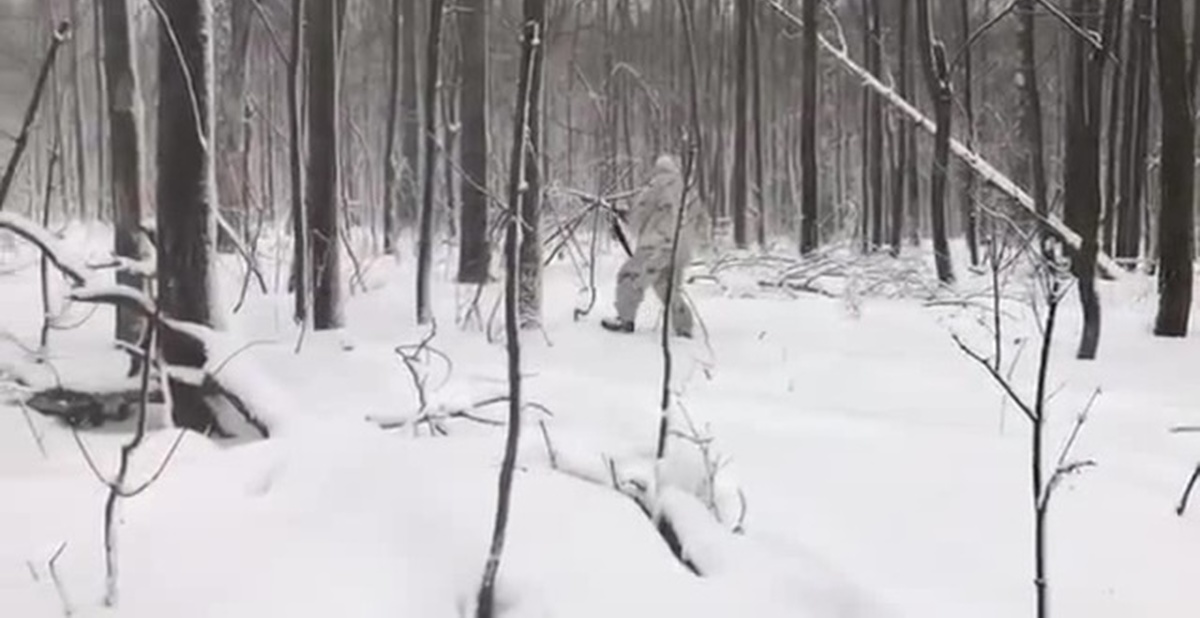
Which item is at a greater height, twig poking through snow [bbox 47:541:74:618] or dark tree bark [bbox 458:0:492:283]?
dark tree bark [bbox 458:0:492:283]

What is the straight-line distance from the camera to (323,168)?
8539 mm

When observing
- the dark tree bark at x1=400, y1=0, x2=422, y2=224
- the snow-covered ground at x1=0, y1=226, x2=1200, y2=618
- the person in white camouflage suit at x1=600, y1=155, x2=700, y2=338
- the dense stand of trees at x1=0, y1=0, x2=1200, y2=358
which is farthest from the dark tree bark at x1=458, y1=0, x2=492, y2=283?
the dark tree bark at x1=400, y1=0, x2=422, y2=224

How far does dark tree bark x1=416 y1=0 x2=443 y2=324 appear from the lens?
8773mm

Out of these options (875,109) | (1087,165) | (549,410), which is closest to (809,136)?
(875,109)

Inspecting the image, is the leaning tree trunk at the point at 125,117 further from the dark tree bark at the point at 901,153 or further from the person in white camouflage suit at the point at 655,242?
the dark tree bark at the point at 901,153

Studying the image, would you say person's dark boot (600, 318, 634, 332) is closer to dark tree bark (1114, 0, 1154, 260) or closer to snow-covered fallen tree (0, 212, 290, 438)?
snow-covered fallen tree (0, 212, 290, 438)

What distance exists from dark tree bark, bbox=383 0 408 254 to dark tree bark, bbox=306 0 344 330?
4248 mm

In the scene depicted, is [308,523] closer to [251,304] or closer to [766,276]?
[251,304]

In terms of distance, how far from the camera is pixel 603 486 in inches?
145

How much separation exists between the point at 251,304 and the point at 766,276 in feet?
20.0

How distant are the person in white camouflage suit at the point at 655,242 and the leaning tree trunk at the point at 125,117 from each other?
337 cm

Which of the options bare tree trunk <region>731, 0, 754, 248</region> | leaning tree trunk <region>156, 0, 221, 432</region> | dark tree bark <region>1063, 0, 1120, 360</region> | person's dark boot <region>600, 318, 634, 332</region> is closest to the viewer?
leaning tree trunk <region>156, 0, 221, 432</region>

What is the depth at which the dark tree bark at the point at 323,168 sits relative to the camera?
837cm

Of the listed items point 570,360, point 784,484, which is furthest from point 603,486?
point 570,360
